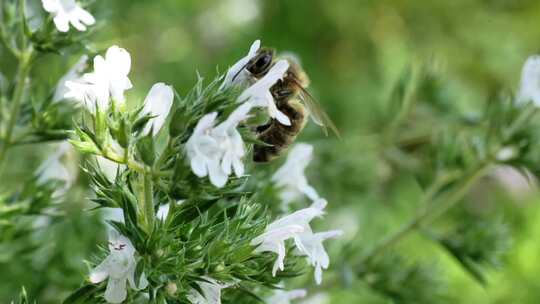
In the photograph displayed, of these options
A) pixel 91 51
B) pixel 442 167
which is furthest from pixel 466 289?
pixel 91 51

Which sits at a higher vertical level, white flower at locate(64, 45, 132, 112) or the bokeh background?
white flower at locate(64, 45, 132, 112)

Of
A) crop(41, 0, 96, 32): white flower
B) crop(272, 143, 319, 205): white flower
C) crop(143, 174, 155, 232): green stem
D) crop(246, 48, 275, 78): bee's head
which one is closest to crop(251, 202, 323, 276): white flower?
crop(143, 174, 155, 232): green stem

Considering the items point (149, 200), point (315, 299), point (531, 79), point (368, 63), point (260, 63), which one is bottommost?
point (368, 63)

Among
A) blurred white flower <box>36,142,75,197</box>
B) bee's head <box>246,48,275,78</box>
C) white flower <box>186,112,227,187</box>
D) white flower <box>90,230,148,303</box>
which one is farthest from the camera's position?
blurred white flower <box>36,142,75,197</box>

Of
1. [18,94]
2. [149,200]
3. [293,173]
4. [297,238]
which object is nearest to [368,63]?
[293,173]

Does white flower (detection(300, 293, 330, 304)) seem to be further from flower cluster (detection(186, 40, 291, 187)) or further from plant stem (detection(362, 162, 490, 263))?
flower cluster (detection(186, 40, 291, 187))

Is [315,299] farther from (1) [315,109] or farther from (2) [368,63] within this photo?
(2) [368,63]

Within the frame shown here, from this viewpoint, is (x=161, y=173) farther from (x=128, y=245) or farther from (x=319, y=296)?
(x=319, y=296)
